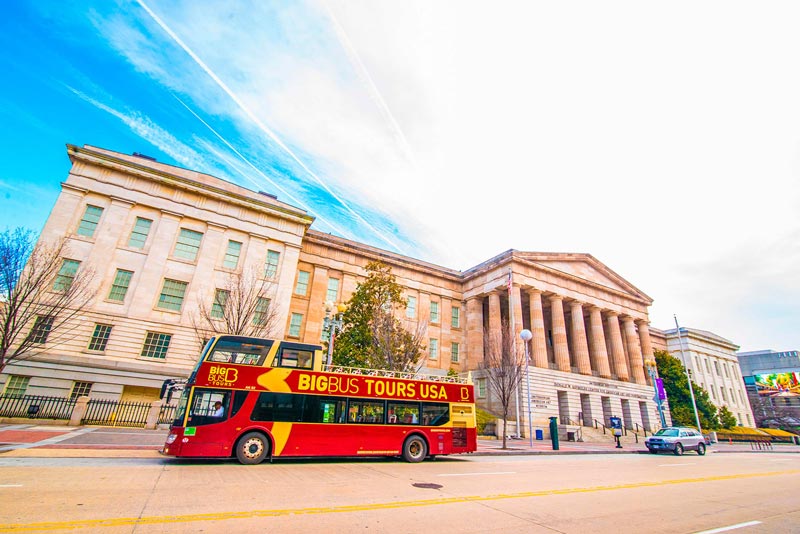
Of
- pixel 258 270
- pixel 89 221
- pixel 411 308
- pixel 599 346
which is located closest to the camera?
pixel 89 221

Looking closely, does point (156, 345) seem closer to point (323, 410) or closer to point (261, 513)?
point (323, 410)

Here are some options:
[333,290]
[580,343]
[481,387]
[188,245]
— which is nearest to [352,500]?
[188,245]

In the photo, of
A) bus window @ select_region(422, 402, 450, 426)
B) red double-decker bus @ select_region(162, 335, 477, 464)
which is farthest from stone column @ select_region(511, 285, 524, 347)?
red double-decker bus @ select_region(162, 335, 477, 464)

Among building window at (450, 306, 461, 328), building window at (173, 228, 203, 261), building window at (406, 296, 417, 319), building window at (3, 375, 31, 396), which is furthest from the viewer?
building window at (450, 306, 461, 328)

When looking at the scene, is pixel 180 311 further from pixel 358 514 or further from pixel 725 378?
pixel 725 378

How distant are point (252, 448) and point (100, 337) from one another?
19691mm

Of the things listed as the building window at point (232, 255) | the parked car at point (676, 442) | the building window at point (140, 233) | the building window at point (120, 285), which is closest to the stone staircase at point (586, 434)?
the parked car at point (676, 442)

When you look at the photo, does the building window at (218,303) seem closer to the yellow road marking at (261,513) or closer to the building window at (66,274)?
the building window at (66,274)

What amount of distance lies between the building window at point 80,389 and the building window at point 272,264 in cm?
1296

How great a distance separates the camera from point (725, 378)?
6322cm

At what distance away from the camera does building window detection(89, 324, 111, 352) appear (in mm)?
23969

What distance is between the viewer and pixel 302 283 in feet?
112

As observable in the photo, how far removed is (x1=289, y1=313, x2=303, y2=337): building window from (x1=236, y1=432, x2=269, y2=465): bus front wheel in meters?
20.7

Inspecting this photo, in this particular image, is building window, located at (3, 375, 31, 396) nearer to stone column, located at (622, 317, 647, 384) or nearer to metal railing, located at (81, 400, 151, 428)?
metal railing, located at (81, 400, 151, 428)
